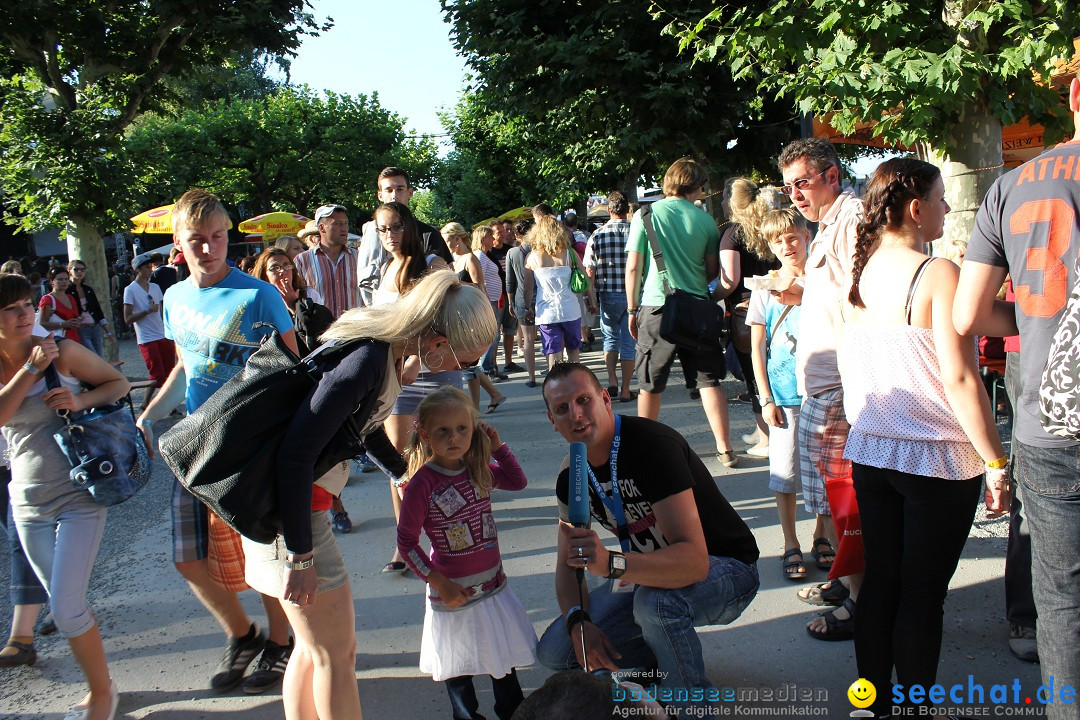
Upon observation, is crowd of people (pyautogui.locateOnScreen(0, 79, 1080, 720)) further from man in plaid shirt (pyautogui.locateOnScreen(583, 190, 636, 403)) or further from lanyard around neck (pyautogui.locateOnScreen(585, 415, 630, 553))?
man in plaid shirt (pyautogui.locateOnScreen(583, 190, 636, 403))

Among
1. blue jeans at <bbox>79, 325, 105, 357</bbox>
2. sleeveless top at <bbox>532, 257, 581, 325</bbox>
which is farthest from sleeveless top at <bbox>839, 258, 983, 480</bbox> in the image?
blue jeans at <bbox>79, 325, 105, 357</bbox>

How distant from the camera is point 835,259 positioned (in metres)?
3.26


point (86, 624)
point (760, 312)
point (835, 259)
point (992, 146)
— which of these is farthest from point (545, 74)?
point (86, 624)

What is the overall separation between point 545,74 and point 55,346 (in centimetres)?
996

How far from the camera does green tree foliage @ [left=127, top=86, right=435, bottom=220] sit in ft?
105

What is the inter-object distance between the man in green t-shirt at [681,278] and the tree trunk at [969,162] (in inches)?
104

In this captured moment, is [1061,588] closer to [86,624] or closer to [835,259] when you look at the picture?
[835,259]

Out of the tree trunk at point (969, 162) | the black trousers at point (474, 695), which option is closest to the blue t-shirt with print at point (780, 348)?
the black trousers at point (474, 695)

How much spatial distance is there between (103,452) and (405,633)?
59.2 inches

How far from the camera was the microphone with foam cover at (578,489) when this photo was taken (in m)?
2.24

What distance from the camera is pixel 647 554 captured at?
257 cm

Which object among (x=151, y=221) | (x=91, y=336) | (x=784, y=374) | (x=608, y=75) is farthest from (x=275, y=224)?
(x=784, y=374)

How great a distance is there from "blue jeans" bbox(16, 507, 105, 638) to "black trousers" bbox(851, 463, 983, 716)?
2809mm

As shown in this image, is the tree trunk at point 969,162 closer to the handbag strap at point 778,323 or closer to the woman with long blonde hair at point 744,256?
the woman with long blonde hair at point 744,256
